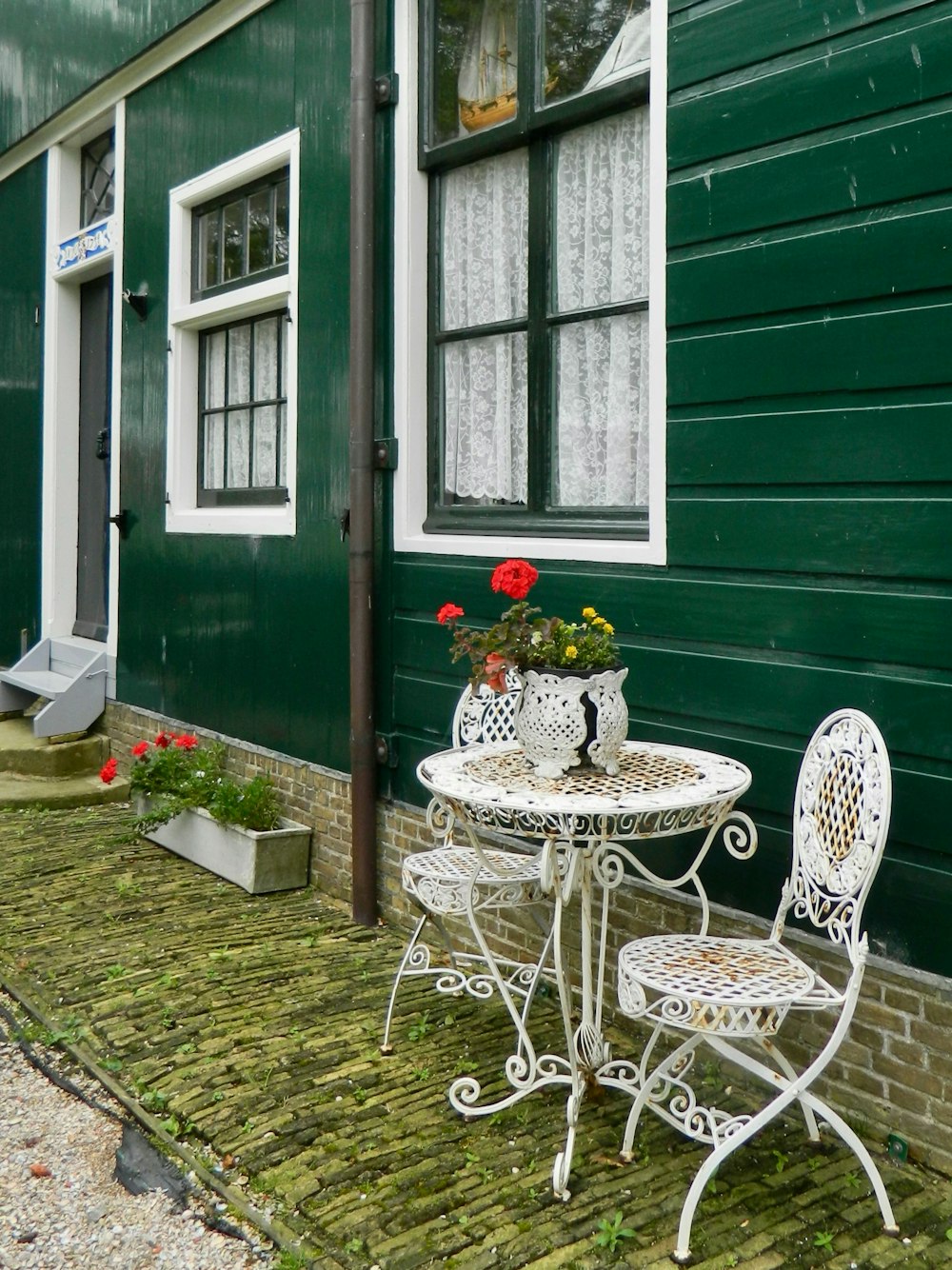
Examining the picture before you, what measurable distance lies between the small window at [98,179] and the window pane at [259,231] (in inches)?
82.6

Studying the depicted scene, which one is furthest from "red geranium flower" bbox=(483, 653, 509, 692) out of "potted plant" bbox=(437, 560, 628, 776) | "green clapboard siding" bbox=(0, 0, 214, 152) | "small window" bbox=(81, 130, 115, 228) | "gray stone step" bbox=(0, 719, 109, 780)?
"small window" bbox=(81, 130, 115, 228)

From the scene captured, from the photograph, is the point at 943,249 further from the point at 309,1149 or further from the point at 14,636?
the point at 14,636

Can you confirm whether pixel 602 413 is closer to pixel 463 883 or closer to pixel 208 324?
pixel 463 883

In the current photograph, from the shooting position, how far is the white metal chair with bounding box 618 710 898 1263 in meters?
2.84

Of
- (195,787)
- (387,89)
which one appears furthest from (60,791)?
(387,89)

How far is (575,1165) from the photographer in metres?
Result: 3.21

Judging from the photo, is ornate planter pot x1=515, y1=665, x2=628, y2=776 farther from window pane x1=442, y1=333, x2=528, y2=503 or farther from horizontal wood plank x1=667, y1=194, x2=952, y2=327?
window pane x1=442, y1=333, x2=528, y2=503

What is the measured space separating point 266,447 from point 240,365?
55 centimetres

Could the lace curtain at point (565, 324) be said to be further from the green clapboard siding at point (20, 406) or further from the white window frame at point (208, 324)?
the green clapboard siding at point (20, 406)

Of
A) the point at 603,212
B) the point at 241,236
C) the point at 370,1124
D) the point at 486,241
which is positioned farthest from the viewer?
the point at 241,236

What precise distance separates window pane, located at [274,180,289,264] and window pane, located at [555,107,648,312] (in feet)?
6.85

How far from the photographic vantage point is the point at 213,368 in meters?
7.04

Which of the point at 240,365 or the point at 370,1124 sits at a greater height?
the point at 240,365

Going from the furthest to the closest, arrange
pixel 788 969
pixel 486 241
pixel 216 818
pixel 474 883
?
pixel 216 818 < pixel 486 241 < pixel 474 883 < pixel 788 969
